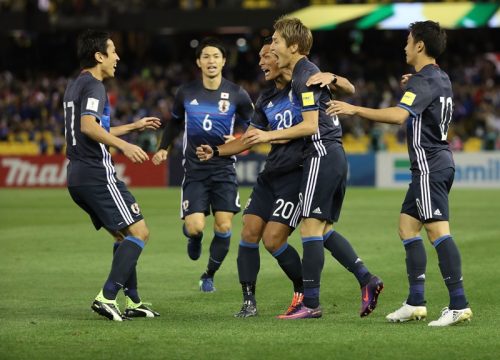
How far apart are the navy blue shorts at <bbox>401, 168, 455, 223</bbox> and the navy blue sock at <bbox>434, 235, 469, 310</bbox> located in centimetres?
20

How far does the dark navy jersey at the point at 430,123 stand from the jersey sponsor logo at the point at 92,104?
2.42 m

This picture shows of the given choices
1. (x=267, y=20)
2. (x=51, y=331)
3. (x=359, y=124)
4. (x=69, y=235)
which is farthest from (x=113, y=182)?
(x=267, y=20)

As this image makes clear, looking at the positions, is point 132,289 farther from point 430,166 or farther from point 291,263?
point 430,166

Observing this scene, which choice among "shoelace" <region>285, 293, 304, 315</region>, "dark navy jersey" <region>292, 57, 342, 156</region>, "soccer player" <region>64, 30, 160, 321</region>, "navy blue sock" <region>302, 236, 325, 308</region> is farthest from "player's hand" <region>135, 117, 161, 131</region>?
"shoelace" <region>285, 293, 304, 315</region>

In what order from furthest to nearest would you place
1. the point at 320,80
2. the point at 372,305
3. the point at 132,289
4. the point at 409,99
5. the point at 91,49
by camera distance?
the point at 132,289, the point at 91,49, the point at 372,305, the point at 320,80, the point at 409,99

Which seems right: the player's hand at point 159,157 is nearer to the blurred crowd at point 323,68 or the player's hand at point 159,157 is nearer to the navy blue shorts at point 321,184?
the navy blue shorts at point 321,184

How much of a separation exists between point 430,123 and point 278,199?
1474 mm

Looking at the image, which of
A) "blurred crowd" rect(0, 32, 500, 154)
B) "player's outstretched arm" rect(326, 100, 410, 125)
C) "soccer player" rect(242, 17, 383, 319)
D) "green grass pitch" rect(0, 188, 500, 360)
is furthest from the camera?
"blurred crowd" rect(0, 32, 500, 154)

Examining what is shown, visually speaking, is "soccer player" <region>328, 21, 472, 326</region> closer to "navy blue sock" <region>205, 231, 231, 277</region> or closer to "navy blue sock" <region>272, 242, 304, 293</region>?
"navy blue sock" <region>272, 242, 304, 293</region>

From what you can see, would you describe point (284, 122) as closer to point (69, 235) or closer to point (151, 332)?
point (151, 332)

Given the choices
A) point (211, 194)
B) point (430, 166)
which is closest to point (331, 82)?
point (430, 166)

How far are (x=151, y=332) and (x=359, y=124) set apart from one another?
26.4 metres

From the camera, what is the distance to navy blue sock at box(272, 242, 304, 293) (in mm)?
9281

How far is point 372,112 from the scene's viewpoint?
26.0 ft
